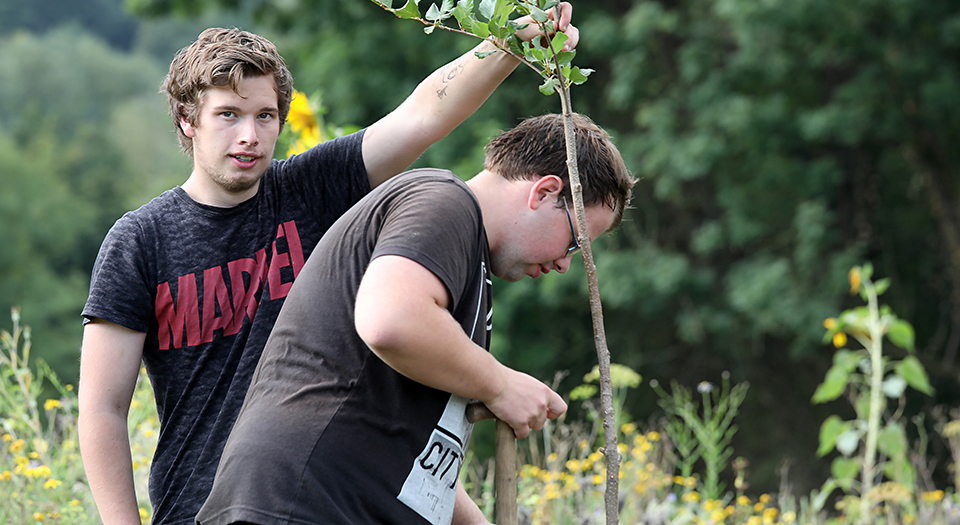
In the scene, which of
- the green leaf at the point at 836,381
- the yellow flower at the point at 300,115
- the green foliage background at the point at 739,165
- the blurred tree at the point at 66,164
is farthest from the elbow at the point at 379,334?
the blurred tree at the point at 66,164

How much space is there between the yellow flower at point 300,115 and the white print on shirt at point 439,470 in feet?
7.55

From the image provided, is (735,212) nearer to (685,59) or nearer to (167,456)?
(685,59)

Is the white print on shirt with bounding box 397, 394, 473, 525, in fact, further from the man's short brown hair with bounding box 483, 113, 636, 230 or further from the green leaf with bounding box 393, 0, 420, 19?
the green leaf with bounding box 393, 0, 420, 19

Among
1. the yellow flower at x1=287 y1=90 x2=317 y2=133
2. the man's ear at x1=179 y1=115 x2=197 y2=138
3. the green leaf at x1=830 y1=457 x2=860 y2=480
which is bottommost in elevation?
the man's ear at x1=179 y1=115 x2=197 y2=138

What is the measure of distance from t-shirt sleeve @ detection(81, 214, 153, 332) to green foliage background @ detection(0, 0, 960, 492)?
21.5ft

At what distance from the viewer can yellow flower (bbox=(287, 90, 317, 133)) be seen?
3.51m

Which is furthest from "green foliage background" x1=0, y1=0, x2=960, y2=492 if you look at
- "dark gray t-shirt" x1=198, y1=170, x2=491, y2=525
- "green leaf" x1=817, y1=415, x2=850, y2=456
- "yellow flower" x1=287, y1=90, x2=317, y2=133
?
"dark gray t-shirt" x1=198, y1=170, x2=491, y2=525

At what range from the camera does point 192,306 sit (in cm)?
173

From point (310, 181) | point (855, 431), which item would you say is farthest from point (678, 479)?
point (310, 181)

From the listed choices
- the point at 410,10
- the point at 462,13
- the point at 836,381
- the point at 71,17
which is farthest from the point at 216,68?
the point at 71,17

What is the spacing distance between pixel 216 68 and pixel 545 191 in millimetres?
747

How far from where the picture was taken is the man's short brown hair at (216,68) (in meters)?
1.77

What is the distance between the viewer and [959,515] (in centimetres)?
364

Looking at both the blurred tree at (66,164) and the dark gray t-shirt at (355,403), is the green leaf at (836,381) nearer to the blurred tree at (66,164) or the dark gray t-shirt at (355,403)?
the dark gray t-shirt at (355,403)
